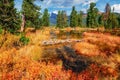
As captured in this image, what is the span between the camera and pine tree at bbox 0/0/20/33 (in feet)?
Result: 108

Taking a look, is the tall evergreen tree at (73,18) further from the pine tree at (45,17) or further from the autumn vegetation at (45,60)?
the autumn vegetation at (45,60)

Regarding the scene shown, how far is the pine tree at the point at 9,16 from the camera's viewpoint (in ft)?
108

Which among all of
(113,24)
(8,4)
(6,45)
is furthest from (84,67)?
(113,24)

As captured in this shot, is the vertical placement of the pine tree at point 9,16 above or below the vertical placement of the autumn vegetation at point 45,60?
above

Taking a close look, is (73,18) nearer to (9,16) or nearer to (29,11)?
(29,11)

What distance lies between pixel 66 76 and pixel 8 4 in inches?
918

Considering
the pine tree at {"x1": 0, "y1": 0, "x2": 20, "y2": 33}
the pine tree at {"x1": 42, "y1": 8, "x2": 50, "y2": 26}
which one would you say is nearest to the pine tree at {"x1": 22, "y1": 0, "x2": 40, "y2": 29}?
the pine tree at {"x1": 0, "y1": 0, "x2": 20, "y2": 33}

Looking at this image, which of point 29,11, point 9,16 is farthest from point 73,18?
point 9,16

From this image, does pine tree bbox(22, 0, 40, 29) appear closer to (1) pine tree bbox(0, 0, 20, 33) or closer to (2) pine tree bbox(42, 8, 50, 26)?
(1) pine tree bbox(0, 0, 20, 33)

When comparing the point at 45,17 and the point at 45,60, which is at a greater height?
the point at 45,17

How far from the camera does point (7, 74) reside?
10312mm

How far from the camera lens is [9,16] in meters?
33.7

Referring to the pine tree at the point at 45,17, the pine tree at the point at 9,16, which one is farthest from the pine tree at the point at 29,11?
the pine tree at the point at 45,17

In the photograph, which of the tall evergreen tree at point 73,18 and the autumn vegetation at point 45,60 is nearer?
the autumn vegetation at point 45,60
